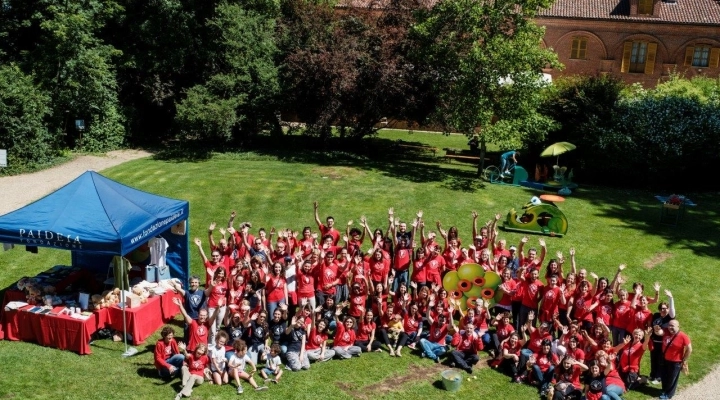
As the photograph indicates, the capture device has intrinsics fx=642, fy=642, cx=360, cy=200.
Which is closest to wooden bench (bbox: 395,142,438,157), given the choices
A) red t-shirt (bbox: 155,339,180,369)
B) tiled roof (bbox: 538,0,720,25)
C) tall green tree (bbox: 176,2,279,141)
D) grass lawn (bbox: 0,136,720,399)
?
grass lawn (bbox: 0,136,720,399)

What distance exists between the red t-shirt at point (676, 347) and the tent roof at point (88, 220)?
904 cm

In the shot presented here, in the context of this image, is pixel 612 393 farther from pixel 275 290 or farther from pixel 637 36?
pixel 637 36

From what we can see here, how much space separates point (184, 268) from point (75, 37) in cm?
1581

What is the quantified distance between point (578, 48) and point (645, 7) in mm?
4576

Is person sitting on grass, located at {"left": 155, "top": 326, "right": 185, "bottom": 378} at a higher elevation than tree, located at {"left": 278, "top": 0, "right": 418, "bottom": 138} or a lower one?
lower

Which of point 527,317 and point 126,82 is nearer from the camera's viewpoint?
point 527,317

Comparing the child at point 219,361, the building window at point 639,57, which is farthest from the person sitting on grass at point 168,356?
the building window at point 639,57

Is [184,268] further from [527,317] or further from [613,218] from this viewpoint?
[613,218]

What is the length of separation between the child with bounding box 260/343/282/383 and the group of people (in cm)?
2

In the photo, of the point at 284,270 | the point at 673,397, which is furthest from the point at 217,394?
the point at 673,397

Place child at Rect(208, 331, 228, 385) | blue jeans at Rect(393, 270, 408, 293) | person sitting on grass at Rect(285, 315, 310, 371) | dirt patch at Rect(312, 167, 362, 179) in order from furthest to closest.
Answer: dirt patch at Rect(312, 167, 362, 179)
blue jeans at Rect(393, 270, 408, 293)
person sitting on grass at Rect(285, 315, 310, 371)
child at Rect(208, 331, 228, 385)

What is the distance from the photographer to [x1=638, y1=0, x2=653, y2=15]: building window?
40316mm

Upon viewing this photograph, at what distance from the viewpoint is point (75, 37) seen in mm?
25172

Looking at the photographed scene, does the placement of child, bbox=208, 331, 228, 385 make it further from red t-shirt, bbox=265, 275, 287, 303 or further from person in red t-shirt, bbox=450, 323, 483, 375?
person in red t-shirt, bbox=450, 323, 483, 375
